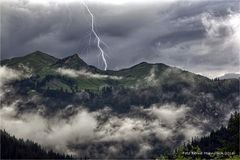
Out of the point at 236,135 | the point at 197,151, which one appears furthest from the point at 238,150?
the point at 197,151

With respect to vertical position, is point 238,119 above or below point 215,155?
above

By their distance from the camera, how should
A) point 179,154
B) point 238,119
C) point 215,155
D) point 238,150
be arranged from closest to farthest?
point 179,154
point 215,155
point 238,150
point 238,119

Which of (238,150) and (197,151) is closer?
(197,151)

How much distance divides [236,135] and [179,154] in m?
62.7

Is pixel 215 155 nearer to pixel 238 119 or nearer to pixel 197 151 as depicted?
pixel 197 151

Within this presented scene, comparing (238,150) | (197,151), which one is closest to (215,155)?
(197,151)

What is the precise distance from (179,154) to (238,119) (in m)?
67.7

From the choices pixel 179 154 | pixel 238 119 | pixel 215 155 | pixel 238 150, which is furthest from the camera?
pixel 238 119

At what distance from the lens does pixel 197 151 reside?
53.7 meters

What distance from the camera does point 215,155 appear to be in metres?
62.8

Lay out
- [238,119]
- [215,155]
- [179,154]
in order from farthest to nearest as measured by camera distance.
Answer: [238,119] < [215,155] < [179,154]

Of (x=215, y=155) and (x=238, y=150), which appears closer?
(x=215, y=155)

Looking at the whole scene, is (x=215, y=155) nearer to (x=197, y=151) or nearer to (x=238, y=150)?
(x=197, y=151)

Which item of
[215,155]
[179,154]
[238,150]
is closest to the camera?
[179,154]
